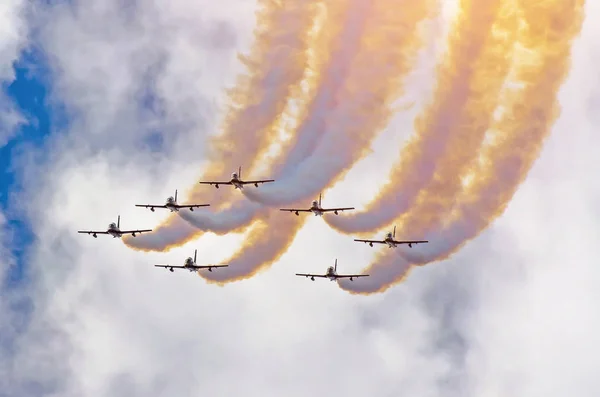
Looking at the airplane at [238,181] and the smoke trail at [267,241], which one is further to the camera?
the smoke trail at [267,241]

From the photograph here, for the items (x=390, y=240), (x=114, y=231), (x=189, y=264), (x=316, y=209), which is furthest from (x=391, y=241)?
(x=114, y=231)

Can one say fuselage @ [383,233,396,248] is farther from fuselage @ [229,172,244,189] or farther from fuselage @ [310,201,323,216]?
fuselage @ [229,172,244,189]

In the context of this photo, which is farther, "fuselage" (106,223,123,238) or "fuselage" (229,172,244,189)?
"fuselage" (106,223,123,238)

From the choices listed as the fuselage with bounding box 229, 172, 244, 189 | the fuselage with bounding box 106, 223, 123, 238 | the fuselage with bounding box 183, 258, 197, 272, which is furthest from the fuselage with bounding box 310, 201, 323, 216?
the fuselage with bounding box 106, 223, 123, 238

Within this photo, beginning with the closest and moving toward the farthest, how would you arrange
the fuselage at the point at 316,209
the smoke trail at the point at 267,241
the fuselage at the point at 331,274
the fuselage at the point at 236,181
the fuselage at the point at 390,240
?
the fuselage at the point at 236,181
the fuselage at the point at 316,209
the fuselage at the point at 390,240
the smoke trail at the point at 267,241
the fuselage at the point at 331,274

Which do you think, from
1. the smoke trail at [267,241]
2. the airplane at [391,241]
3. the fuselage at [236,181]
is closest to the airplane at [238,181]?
the fuselage at [236,181]

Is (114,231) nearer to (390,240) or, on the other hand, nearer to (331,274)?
(331,274)

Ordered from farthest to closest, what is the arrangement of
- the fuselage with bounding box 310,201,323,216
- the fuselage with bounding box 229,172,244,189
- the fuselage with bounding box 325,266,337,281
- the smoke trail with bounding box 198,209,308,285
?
the fuselage with bounding box 325,266,337,281, the smoke trail with bounding box 198,209,308,285, the fuselage with bounding box 310,201,323,216, the fuselage with bounding box 229,172,244,189

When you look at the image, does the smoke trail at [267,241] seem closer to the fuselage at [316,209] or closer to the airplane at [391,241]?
the fuselage at [316,209]

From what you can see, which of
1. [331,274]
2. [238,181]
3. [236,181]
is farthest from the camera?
[331,274]

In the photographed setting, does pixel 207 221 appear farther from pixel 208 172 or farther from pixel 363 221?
pixel 363 221

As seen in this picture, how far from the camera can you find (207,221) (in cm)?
8612

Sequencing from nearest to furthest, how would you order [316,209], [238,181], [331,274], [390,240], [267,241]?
[238,181] < [316,209] < [390,240] < [267,241] < [331,274]

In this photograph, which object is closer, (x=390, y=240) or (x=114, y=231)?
(x=390, y=240)
